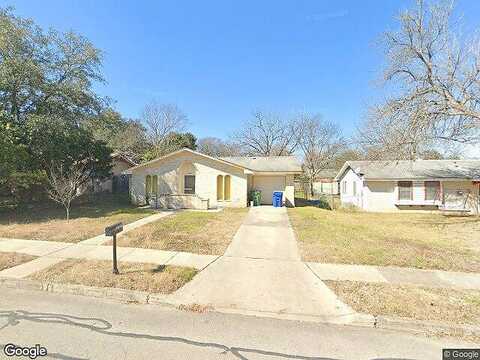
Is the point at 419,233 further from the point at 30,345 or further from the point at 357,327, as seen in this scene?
the point at 30,345

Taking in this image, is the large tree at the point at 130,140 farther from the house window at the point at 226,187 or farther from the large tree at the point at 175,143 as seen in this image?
the house window at the point at 226,187

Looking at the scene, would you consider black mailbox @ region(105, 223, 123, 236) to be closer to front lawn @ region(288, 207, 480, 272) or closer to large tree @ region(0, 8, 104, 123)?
front lawn @ region(288, 207, 480, 272)

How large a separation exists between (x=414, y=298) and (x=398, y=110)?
10383 millimetres

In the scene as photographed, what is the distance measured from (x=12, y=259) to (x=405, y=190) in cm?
2066

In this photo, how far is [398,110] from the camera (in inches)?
478

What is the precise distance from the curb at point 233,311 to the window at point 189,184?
1246 centimetres

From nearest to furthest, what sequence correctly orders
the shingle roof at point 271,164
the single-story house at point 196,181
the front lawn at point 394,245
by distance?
the front lawn at point 394,245 < the single-story house at point 196,181 < the shingle roof at point 271,164

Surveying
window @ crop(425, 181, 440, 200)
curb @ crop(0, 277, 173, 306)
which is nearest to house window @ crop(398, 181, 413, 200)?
window @ crop(425, 181, 440, 200)

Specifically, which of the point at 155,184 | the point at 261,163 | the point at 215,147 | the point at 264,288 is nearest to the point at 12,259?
the point at 264,288

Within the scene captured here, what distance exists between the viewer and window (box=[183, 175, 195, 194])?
17359mm

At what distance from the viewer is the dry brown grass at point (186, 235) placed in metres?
7.42

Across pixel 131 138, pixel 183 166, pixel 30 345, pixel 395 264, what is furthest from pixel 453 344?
pixel 131 138

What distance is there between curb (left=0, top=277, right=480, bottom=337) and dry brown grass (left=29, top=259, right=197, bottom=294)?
15 centimetres

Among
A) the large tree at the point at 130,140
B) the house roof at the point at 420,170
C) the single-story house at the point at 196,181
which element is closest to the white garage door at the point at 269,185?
the single-story house at the point at 196,181
